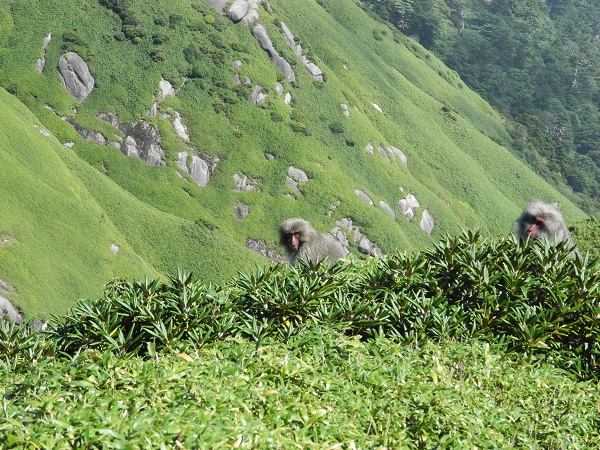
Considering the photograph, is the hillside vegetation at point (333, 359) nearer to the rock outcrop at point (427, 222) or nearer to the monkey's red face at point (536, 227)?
the monkey's red face at point (536, 227)

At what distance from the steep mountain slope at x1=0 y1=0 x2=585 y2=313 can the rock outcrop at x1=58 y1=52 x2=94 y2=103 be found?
1157 mm

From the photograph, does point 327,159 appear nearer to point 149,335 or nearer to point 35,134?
point 35,134

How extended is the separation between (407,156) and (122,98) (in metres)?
59.1

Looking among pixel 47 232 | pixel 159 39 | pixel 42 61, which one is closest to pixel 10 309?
pixel 47 232

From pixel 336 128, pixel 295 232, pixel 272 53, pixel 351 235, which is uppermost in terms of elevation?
pixel 295 232

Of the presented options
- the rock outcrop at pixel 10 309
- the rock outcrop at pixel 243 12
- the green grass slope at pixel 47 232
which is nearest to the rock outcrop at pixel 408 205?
the rock outcrop at pixel 243 12

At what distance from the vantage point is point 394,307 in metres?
10.3

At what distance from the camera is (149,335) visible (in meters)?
10.0

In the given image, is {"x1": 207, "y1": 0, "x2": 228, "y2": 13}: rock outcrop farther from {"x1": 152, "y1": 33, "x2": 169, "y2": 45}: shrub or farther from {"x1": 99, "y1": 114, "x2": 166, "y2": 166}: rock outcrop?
{"x1": 99, "y1": 114, "x2": 166, "y2": 166}: rock outcrop

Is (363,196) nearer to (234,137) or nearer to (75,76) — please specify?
(234,137)

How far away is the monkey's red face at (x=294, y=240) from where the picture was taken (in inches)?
748

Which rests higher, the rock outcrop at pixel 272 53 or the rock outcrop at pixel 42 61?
the rock outcrop at pixel 272 53

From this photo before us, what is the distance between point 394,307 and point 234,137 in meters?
116

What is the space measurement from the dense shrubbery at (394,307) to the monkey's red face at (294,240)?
24.2 feet
